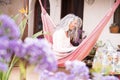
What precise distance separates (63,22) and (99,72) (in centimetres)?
547

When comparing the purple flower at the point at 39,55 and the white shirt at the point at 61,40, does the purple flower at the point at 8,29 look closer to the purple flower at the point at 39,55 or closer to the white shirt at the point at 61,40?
the purple flower at the point at 39,55

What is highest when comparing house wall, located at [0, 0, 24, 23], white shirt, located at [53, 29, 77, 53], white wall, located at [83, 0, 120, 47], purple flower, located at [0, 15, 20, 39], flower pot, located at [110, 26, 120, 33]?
house wall, located at [0, 0, 24, 23]

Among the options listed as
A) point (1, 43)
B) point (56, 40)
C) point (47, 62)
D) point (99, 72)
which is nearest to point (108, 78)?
point (99, 72)

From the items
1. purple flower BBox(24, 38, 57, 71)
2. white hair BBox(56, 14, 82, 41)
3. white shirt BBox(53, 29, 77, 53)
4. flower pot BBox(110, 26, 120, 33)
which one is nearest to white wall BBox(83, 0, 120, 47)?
flower pot BBox(110, 26, 120, 33)

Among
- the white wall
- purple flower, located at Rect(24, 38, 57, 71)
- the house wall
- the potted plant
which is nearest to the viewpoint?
purple flower, located at Rect(24, 38, 57, 71)

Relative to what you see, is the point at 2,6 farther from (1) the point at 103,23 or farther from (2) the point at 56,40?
(1) the point at 103,23

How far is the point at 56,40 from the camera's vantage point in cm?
616

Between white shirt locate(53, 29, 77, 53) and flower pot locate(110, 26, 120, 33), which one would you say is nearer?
white shirt locate(53, 29, 77, 53)

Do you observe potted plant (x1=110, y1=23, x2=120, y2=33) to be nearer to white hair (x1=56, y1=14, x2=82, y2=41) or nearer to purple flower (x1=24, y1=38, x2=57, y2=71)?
white hair (x1=56, y1=14, x2=82, y2=41)

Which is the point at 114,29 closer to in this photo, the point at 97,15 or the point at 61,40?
the point at 97,15

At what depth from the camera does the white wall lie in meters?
7.33

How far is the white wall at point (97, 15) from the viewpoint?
7328 millimetres

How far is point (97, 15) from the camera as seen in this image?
7.51 m

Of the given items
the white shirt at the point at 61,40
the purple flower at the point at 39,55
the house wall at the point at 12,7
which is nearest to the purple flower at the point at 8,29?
the purple flower at the point at 39,55
